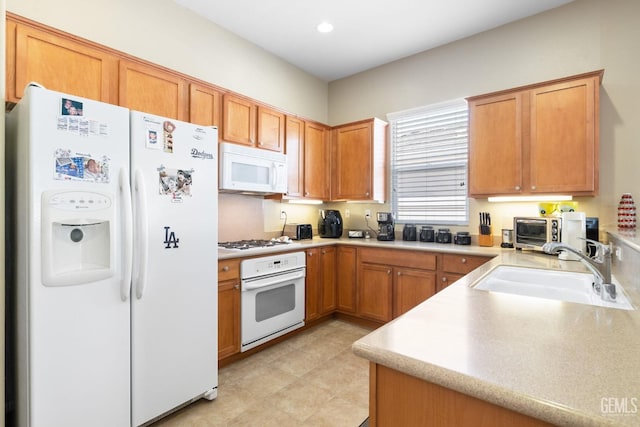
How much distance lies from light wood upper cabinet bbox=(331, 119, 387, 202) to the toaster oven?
59.0 inches

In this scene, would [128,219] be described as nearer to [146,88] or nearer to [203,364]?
[203,364]

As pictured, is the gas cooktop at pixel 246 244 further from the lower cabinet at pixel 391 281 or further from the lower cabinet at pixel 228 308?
the lower cabinet at pixel 391 281

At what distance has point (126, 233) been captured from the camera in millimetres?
1661

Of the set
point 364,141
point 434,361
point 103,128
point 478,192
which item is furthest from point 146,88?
point 478,192

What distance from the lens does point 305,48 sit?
3555 mm

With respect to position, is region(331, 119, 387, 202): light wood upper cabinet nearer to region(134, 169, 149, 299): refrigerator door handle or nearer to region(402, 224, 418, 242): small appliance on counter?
region(402, 224, 418, 242): small appliance on counter

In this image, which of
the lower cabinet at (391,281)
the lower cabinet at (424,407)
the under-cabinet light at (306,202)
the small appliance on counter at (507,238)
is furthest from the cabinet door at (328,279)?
A: the lower cabinet at (424,407)

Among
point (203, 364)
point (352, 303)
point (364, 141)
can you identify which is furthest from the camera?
point (364, 141)

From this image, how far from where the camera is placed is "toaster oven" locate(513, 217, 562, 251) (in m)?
2.46

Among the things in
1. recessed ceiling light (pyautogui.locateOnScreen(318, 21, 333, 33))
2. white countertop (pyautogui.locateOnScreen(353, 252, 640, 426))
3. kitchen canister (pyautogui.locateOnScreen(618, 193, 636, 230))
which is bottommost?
white countertop (pyautogui.locateOnScreen(353, 252, 640, 426))

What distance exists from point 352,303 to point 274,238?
116 cm

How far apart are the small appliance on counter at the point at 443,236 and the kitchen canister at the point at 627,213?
1.33 meters

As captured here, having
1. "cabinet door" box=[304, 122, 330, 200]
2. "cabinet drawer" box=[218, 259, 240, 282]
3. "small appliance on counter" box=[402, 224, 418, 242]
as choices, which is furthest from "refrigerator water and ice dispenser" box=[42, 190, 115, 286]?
"small appliance on counter" box=[402, 224, 418, 242]

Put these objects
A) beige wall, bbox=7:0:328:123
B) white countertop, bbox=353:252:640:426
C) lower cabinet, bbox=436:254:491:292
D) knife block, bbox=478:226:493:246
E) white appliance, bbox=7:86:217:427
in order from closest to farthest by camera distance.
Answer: white countertop, bbox=353:252:640:426
white appliance, bbox=7:86:217:427
beige wall, bbox=7:0:328:123
lower cabinet, bbox=436:254:491:292
knife block, bbox=478:226:493:246
